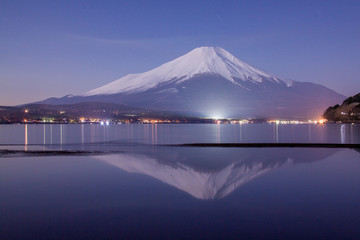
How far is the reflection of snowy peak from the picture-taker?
11016 millimetres

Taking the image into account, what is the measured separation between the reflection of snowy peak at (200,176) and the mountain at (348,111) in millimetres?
140056

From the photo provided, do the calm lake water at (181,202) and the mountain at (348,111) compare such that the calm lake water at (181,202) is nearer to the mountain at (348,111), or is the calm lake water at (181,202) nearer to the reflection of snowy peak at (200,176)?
the reflection of snowy peak at (200,176)

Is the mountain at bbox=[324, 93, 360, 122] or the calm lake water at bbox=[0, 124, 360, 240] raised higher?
the mountain at bbox=[324, 93, 360, 122]

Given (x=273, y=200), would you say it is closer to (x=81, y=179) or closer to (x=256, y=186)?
(x=256, y=186)

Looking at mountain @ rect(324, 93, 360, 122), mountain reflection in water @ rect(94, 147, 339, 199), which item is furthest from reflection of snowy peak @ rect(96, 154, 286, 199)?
mountain @ rect(324, 93, 360, 122)

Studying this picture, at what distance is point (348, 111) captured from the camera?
150750 millimetres

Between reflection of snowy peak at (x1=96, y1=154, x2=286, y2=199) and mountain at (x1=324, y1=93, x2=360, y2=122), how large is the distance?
14006 cm

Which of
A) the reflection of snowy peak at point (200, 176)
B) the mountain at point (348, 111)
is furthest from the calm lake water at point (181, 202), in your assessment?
the mountain at point (348, 111)

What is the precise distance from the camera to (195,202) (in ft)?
30.7

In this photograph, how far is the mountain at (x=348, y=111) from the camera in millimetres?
140875

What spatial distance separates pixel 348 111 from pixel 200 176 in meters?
154

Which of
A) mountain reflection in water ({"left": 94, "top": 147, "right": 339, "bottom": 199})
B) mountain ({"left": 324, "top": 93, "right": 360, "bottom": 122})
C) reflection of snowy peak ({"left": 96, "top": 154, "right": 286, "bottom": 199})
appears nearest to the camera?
reflection of snowy peak ({"left": 96, "top": 154, "right": 286, "bottom": 199})

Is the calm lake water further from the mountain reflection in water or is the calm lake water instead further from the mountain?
the mountain

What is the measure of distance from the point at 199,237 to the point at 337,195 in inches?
219
